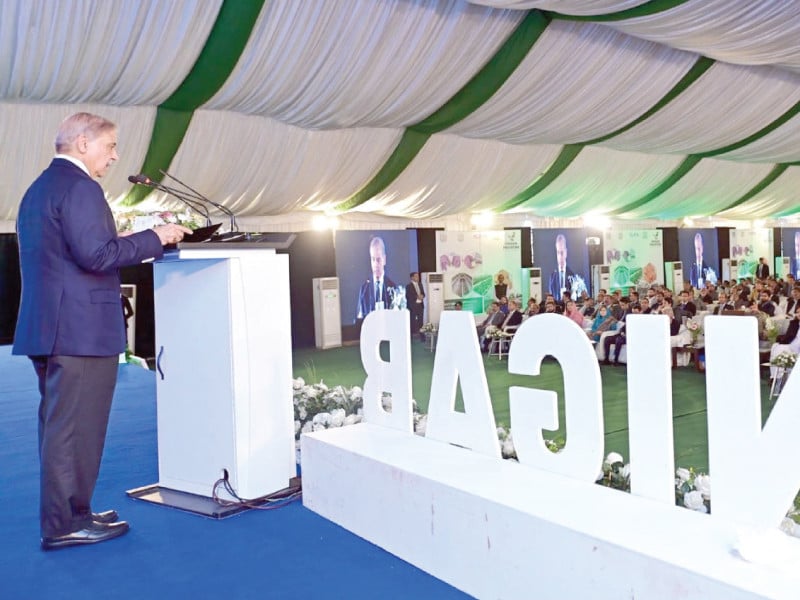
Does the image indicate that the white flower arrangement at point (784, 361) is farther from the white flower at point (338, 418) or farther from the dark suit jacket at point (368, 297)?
the dark suit jacket at point (368, 297)

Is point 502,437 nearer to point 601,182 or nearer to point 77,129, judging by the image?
point 77,129

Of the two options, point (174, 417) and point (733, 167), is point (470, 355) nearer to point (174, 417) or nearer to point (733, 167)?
point (174, 417)

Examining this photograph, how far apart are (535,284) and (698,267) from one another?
6593mm

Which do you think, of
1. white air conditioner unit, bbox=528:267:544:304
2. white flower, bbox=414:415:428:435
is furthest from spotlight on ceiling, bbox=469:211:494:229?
white flower, bbox=414:415:428:435

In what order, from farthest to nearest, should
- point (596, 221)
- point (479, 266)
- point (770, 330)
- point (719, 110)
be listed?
point (596, 221) → point (479, 266) → point (719, 110) → point (770, 330)

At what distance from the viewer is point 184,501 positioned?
339 centimetres

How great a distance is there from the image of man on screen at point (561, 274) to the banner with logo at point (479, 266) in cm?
132

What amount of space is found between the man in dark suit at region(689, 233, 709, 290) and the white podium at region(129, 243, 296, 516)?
19764 mm

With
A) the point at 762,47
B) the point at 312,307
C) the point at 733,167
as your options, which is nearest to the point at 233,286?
the point at 762,47

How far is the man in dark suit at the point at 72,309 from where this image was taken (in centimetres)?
278

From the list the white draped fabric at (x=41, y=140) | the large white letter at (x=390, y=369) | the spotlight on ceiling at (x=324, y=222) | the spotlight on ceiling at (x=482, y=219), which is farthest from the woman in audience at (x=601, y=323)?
the large white letter at (x=390, y=369)

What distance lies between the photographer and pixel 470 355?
301 cm

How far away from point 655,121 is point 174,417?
1211 cm

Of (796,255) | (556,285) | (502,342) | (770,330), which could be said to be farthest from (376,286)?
(796,255)
